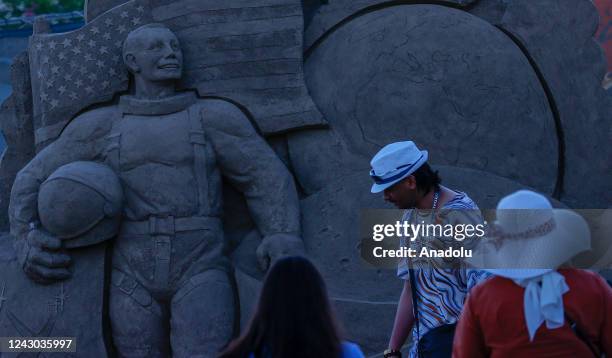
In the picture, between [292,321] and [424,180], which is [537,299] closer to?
[292,321]

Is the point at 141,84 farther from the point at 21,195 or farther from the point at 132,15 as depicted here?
the point at 21,195

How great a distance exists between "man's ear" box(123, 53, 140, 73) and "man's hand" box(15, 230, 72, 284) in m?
1.12

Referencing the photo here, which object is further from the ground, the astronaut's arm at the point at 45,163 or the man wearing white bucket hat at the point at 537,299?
the man wearing white bucket hat at the point at 537,299

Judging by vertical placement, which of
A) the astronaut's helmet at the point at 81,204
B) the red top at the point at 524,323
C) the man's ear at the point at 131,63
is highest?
the red top at the point at 524,323

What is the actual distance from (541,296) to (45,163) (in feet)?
13.4

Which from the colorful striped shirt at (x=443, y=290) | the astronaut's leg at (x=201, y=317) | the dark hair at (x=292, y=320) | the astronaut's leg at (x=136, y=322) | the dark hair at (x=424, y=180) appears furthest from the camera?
the astronaut's leg at (x=136, y=322)

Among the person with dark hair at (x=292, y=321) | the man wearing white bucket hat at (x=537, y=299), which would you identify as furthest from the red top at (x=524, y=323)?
the person with dark hair at (x=292, y=321)

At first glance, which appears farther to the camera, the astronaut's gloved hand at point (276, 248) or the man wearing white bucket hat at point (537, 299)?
the astronaut's gloved hand at point (276, 248)

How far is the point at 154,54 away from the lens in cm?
650

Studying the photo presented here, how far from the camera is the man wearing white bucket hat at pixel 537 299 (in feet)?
10.1

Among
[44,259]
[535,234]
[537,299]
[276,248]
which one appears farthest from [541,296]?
[44,259]

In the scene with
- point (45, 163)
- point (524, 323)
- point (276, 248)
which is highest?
point (524, 323)

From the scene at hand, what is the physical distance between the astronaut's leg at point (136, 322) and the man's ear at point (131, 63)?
4.08 feet

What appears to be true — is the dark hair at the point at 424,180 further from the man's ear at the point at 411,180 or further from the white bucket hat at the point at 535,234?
the white bucket hat at the point at 535,234
